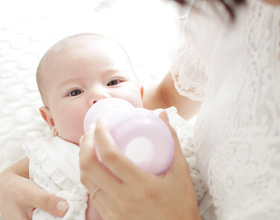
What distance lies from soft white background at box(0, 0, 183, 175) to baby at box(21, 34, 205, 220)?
0.20 metres

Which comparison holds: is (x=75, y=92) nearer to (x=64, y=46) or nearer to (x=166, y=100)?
(x=64, y=46)

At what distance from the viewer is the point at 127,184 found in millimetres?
587

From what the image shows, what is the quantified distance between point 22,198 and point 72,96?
317mm

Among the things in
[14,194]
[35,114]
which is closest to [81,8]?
[35,114]

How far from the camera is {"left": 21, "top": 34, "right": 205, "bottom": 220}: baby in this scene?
920 mm

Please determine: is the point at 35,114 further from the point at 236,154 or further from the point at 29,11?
the point at 236,154

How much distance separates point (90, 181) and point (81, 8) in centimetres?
124

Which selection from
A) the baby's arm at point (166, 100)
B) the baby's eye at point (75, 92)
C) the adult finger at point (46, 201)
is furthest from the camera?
the baby's arm at point (166, 100)

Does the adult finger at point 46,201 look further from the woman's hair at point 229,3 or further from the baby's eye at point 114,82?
the woman's hair at point 229,3

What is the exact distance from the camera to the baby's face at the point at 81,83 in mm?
934

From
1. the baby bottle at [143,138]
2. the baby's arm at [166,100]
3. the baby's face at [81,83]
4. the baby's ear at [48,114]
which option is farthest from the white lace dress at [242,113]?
the baby's ear at [48,114]

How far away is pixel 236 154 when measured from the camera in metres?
0.65

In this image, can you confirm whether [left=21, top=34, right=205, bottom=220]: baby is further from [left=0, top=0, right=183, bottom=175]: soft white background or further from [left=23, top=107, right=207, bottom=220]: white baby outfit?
[left=0, top=0, right=183, bottom=175]: soft white background

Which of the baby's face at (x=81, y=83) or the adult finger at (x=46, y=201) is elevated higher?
the baby's face at (x=81, y=83)
